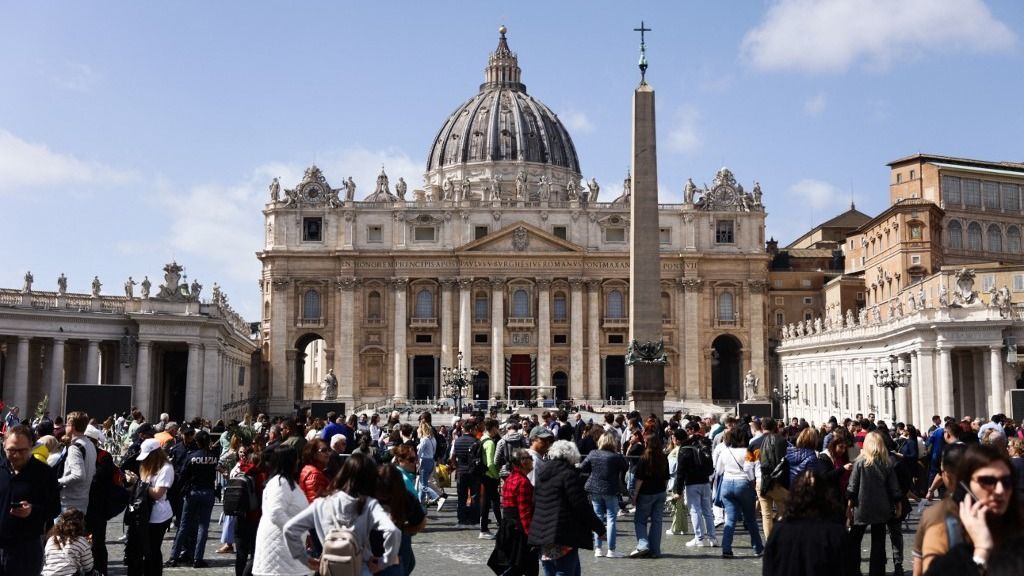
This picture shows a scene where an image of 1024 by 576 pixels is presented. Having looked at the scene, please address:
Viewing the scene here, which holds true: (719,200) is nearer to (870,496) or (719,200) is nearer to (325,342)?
(325,342)

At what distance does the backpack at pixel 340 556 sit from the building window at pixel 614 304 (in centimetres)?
6794

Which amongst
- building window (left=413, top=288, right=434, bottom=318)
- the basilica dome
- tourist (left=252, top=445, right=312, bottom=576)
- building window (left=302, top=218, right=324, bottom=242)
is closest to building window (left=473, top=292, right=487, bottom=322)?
building window (left=413, top=288, right=434, bottom=318)

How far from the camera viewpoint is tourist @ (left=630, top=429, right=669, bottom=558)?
13.6m

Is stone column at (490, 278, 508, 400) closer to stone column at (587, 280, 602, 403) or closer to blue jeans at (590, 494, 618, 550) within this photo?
stone column at (587, 280, 602, 403)

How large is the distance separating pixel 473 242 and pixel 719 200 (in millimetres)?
16972

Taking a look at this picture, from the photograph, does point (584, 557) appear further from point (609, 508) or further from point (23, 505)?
point (23, 505)

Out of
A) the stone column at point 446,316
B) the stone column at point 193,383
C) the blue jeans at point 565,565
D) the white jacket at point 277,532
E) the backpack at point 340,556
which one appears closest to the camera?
the backpack at point 340,556

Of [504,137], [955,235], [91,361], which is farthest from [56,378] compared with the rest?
[504,137]

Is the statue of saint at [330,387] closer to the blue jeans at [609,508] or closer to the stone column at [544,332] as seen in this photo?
the stone column at [544,332]

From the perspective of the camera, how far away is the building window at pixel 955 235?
2525 inches

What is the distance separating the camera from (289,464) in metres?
8.22

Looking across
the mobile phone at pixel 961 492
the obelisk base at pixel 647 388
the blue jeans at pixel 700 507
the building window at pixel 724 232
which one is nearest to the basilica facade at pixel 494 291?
the building window at pixel 724 232

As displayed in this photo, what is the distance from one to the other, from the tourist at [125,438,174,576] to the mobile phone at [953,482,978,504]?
835 cm

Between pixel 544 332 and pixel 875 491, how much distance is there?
6244 centimetres
